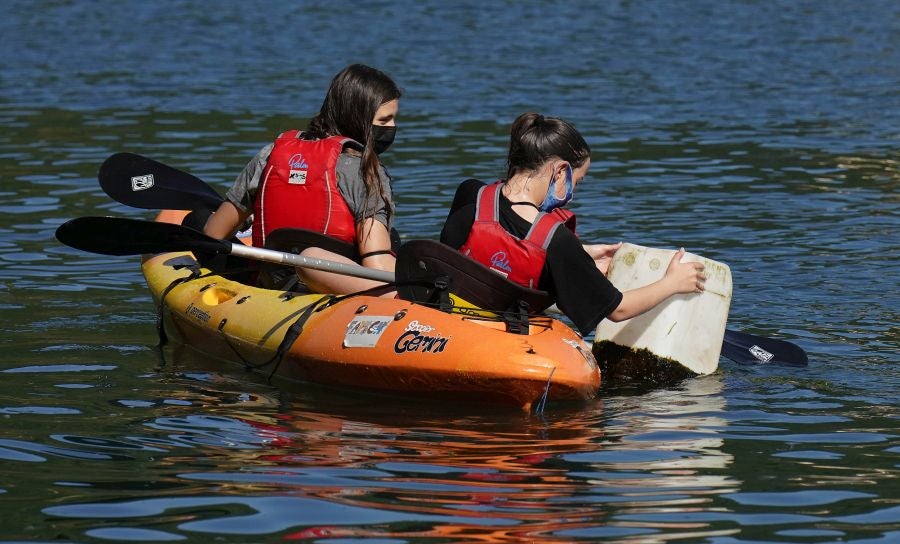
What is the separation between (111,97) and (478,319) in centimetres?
1029

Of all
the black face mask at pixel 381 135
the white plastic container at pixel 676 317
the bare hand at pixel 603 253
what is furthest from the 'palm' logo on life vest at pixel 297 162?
the white plastic container at pixel 676 317

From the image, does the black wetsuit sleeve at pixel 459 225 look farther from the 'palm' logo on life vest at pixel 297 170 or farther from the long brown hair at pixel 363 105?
the 'palm' logo on life vest at pixel 297 170

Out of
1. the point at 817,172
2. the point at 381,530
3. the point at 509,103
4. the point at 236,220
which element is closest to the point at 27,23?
the point at 509,103

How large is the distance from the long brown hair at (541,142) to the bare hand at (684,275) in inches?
25.7

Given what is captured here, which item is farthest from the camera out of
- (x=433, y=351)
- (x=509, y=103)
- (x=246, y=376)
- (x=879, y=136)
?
(x=509, y=103)

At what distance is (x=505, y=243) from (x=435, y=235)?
3.81 m

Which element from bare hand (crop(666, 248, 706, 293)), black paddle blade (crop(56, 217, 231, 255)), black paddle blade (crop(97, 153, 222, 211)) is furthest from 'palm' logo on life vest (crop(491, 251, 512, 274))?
black paddle blade (crop(97, 153, 222, 211))

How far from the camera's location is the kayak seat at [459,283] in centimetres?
565

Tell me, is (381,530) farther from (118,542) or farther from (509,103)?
(509,103)

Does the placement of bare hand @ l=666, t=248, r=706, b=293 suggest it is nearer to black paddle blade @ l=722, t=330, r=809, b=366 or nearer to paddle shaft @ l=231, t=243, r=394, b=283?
black paddle blade @ l=722, t=330, r=809, b=366

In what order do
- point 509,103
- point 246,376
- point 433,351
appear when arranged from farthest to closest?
point 509,103 < point 246,376 < point 433,351

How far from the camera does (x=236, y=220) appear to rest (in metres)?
6.77

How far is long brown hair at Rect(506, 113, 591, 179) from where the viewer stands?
5.57 meters

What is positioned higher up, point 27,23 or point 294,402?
point 27,23
